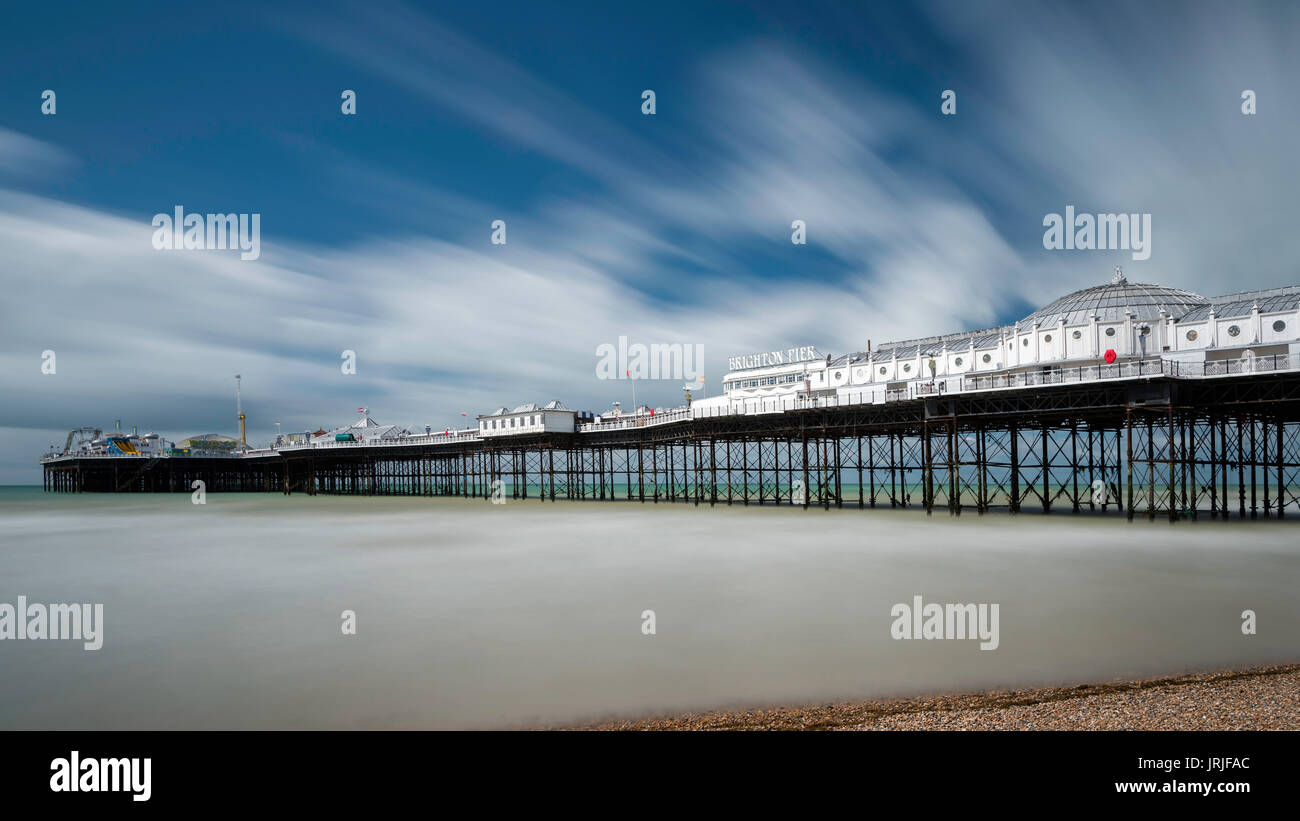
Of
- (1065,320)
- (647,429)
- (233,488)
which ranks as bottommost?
(233,488)

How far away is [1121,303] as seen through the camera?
43.6 metres

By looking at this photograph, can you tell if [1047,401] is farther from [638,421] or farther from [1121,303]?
[638,421]

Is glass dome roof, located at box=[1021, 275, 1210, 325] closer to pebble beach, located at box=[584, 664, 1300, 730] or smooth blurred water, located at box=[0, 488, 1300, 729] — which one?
smooth blurred water, located at box=[0, 488, 1300, 729]

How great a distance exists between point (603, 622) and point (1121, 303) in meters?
44.0

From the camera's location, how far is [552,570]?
75.1ft

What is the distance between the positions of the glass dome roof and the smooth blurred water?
1618 centimetres

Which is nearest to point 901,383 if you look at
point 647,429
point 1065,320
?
point 1065,320

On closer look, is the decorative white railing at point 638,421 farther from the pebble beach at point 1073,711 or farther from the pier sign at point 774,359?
the pebble beach at point 1073,711

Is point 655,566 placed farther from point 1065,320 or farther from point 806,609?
point 1065,320

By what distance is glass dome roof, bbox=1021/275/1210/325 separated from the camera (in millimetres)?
42438

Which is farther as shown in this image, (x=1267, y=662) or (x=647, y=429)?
(x=647, y=429)

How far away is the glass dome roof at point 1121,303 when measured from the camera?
4244 cm

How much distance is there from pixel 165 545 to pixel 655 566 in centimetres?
2573

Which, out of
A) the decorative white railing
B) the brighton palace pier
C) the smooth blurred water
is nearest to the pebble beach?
the smooth blurred water
